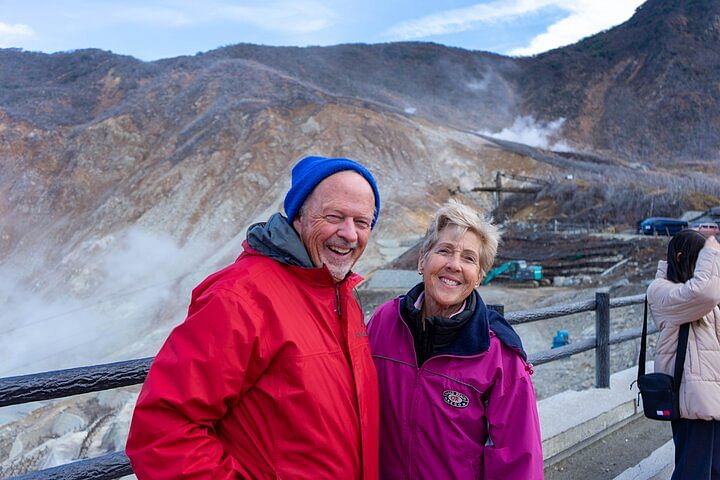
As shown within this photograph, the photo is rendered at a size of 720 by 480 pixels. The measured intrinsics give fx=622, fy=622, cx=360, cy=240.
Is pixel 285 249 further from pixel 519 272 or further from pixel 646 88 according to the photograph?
pixel 646 88

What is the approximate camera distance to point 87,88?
64.2 meters

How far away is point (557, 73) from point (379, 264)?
65.9 m

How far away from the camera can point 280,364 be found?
6.01ft

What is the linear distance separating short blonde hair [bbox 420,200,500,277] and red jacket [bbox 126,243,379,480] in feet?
1.86

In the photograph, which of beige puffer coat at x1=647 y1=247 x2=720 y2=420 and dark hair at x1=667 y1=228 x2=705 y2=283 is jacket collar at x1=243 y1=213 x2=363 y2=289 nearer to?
beige puffer coat at x1=647 y1=247 x2=720 y2=420

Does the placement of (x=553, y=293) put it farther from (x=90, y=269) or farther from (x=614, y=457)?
(x=90, y=269)

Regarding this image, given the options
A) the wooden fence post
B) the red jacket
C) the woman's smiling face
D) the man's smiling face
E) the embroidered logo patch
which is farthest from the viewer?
the wooden fence post

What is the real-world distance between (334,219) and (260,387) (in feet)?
1.93

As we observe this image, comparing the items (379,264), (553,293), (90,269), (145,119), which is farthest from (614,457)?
(145,119)

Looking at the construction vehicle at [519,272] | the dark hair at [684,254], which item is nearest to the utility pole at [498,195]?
the construction vehicle at [519,272]

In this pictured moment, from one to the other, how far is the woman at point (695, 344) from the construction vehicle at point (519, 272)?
2006 cm

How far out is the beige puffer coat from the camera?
10.5ft

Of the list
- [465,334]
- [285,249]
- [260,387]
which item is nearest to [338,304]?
[285,249]

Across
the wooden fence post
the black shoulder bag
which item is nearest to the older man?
the black shoulder bag
